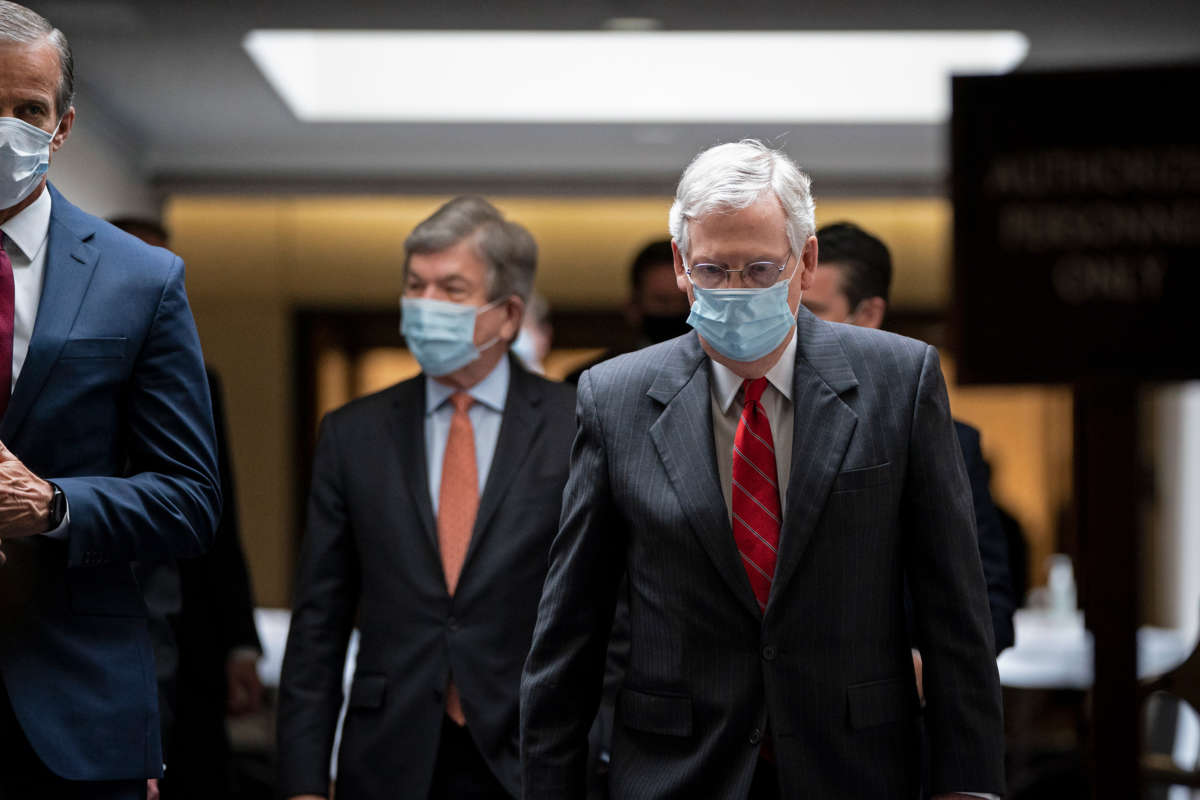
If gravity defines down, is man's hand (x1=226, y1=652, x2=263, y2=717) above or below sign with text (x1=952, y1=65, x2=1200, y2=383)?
below

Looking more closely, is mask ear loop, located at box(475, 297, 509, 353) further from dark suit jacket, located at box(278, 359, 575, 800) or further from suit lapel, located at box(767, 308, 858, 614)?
suit lapel, located at box(767, 308, 858, 614)

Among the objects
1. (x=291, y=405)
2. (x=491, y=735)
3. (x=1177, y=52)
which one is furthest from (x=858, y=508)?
(x=291, y=405)

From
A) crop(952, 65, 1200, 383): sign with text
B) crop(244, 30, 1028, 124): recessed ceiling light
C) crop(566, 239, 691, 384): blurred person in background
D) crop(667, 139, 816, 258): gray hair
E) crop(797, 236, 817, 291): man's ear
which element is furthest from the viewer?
crop(244, 30, 1028, 124): recessed ceiling light

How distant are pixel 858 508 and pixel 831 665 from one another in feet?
0.78

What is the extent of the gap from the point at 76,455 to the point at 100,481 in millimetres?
77

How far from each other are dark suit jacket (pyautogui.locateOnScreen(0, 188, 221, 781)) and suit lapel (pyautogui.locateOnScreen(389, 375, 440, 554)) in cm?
68

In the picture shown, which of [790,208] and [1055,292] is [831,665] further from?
[1055,292]

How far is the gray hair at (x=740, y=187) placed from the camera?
6.83 feet

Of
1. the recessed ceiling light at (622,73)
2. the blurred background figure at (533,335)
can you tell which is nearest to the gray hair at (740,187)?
the blurred background figure at (533,335)

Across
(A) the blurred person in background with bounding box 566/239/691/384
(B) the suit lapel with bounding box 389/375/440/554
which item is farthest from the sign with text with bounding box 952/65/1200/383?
(B) the suit lapel with bounding box 389/375/440/554

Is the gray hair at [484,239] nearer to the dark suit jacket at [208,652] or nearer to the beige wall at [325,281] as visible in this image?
the dark suit jacket at [208,652]

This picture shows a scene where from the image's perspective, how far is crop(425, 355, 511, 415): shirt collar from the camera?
3018mm

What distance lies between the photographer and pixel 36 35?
2055mm

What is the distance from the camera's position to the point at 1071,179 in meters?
3.74
